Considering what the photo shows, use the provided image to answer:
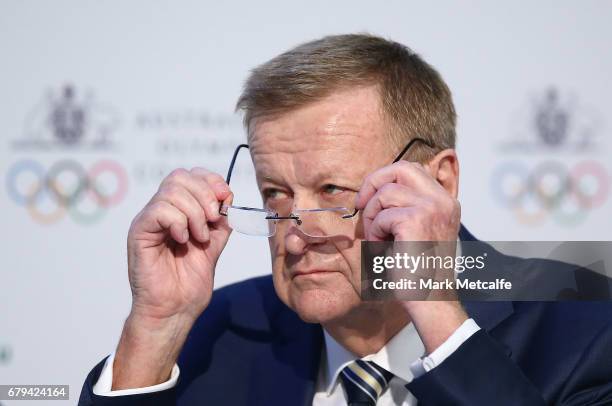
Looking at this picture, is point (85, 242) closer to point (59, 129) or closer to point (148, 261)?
point (59, 129)

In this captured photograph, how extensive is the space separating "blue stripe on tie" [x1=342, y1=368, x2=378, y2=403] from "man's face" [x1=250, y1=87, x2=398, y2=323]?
0.67 feet

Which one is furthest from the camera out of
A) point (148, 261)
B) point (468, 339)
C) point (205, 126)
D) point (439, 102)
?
point (205, 126)

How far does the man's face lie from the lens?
1.93 metres

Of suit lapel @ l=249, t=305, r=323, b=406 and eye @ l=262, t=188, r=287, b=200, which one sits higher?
eye @ l=262, t=188, r=287, b=200

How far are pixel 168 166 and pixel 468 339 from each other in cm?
193

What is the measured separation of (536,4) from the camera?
10.6ft

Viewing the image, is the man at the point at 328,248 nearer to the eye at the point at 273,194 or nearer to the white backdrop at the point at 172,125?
the eye at the point at 273,194

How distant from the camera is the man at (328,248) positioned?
191 cm

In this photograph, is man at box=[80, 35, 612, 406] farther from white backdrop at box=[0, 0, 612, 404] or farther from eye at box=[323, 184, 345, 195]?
white backdrop at box=[0, 0, 612, 404]

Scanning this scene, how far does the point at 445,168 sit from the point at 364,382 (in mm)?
629

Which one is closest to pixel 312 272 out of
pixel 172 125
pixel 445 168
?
pixel 445 168

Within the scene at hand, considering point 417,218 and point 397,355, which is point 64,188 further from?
point 417,218

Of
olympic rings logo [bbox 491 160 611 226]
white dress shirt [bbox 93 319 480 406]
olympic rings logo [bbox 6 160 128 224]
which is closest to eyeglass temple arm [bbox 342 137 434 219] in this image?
white dress shirt [bbox 93 319 480 406]

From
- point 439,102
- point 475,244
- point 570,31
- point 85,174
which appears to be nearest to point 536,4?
point 570,31
